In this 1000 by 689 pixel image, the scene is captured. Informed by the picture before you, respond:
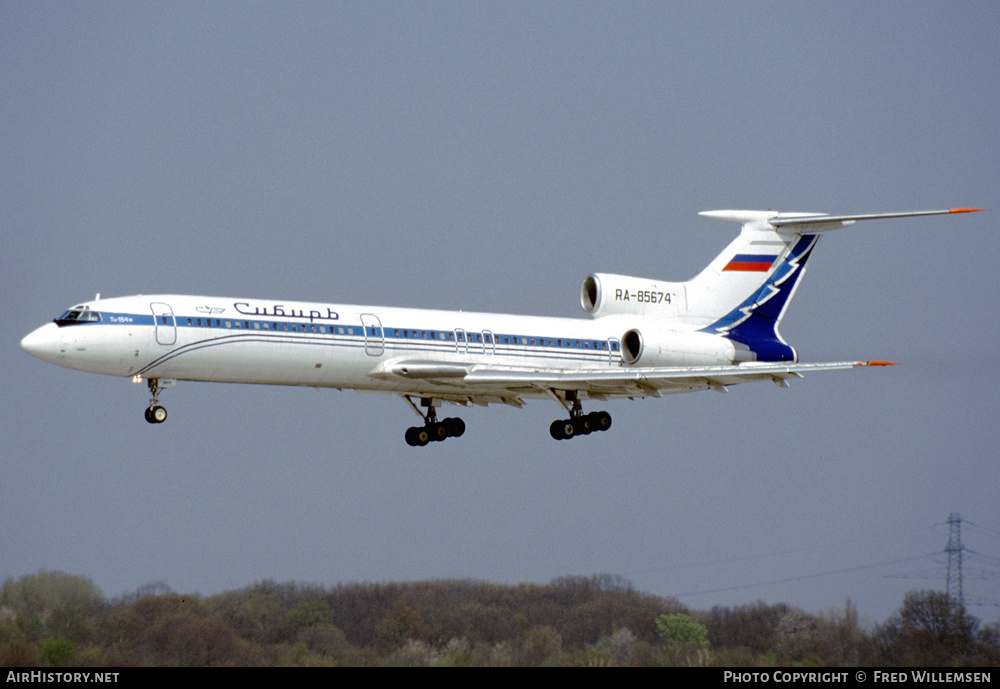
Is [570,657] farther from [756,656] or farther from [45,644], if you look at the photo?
[45,644]

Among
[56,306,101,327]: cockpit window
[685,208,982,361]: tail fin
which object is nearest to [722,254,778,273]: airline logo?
[685,208,982,361]: tail fin

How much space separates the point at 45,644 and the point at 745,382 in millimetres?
21930

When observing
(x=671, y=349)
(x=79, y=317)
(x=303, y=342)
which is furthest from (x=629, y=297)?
(x=79, y=317)

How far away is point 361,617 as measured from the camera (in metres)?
56.3

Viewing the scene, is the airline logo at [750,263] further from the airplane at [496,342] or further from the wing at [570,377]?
the wing at [570,377]

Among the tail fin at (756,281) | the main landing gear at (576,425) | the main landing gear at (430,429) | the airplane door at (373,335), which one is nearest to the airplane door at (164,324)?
the airplane door at (373,335)

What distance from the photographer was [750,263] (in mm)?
49094

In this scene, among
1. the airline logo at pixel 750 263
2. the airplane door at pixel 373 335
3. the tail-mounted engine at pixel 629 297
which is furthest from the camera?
the airline logo at pixel 750 263

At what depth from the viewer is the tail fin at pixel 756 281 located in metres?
48.4

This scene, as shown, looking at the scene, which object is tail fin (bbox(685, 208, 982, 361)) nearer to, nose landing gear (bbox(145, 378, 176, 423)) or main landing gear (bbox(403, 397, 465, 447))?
main landing gear (bbox(403, 397, 465, 447))

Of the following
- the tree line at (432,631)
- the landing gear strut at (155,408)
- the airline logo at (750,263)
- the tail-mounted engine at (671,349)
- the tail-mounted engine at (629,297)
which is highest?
the airline logo at (750,263)

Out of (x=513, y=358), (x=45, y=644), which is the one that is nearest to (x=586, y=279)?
(x=513, y=358)

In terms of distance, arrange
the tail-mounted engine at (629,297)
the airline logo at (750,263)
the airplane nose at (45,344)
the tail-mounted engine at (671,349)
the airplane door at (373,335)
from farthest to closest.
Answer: the airline logo at (750,263), the tail-mounted engine at (629,297), the tail-mounted engine at (671,349), the airplane door at (373,335), the airplane nose at (45,344)

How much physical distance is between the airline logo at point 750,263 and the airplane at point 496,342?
0.14 ft
